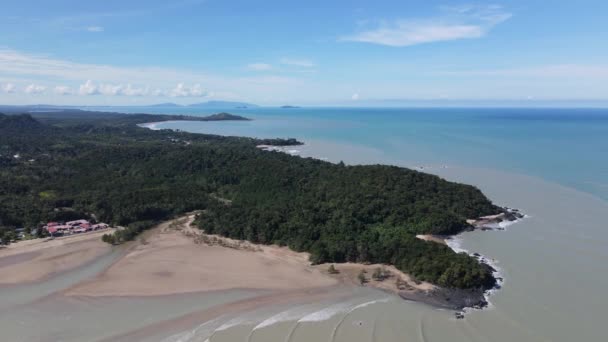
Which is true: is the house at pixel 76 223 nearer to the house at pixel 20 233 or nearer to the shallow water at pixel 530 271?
the house at pixel 20 233

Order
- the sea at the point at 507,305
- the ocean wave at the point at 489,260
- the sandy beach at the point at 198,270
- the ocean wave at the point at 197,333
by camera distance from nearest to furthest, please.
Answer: the ocean wave at the point at 197,333
the sea at the point at 507,305
the ocean wave at the point at 489,260
the sandy beach at the point at 198,270

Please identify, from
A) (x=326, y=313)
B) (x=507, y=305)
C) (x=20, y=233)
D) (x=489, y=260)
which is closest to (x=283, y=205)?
(x=326, y=313)

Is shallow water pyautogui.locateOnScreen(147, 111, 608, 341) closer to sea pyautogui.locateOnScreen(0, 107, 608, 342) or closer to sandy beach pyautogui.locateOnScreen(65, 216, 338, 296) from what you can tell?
sea pyautogui.locateOnScreen(0, 107, 608, 342)

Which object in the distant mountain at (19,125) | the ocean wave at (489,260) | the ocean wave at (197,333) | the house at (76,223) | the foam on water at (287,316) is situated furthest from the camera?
the distant mountain at (19,125)

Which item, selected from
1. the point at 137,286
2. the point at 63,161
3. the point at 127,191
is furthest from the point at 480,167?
the point at 63,161

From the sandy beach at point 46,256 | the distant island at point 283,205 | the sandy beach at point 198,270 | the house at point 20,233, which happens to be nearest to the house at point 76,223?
the distant island at point 283,205

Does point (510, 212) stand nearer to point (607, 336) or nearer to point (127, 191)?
point (607, 336)
